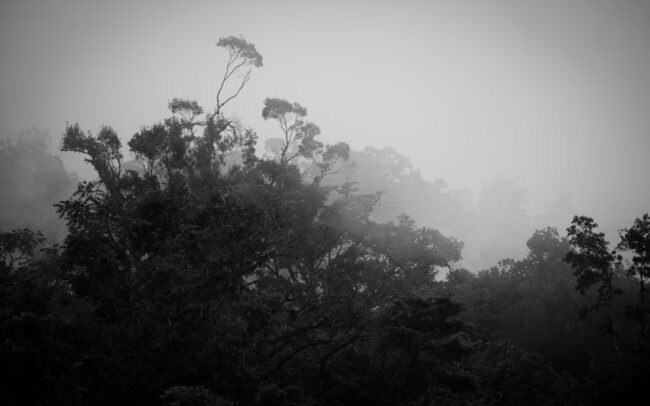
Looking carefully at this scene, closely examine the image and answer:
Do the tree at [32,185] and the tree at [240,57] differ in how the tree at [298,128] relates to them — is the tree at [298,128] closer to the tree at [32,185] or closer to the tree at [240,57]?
the tree at [240,57]

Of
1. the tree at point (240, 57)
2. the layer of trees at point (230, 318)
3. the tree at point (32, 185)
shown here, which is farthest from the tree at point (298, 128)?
the tree at point (32, 185)

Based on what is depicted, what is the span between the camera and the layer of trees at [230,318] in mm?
9781

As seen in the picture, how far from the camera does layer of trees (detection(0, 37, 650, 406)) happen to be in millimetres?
9781

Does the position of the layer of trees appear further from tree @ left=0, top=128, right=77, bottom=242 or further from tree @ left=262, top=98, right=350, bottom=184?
tree @ left=0, top=128, right=77, bottom=242

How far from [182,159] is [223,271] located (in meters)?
9.22

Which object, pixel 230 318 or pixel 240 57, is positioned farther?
pixel 240 57

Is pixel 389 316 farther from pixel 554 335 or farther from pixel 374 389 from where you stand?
pixel 554 335

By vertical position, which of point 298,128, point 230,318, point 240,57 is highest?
point 240,57

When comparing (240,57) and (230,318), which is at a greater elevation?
(240,57)

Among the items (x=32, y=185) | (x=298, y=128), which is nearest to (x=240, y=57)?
(x=298, y=128)

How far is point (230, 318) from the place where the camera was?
10609 mm

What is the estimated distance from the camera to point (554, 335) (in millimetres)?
20438

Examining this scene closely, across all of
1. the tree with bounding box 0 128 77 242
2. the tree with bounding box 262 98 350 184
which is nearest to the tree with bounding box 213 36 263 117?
the tree with bounding box 262 98 350 184

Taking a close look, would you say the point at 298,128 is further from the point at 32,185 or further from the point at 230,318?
the point at 32,185
